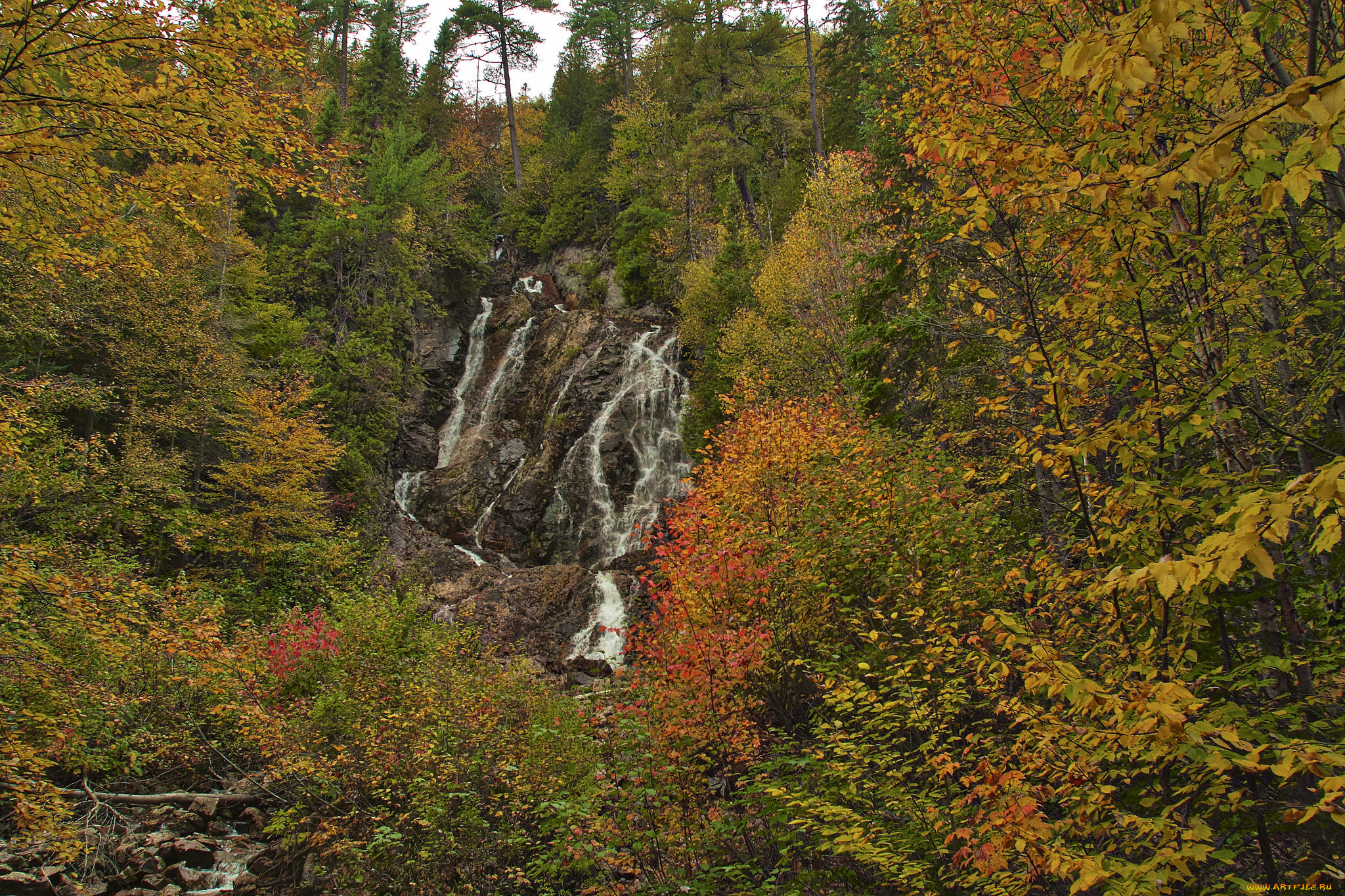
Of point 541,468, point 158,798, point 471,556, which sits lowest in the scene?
point 471,556

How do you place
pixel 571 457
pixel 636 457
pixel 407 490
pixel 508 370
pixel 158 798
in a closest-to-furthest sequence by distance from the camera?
pixel 158 798 < pixel 636 457 < pixel 571 457 < pixel 407 490 < pixel 508 370

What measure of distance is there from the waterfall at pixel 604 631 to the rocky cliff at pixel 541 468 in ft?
0.12

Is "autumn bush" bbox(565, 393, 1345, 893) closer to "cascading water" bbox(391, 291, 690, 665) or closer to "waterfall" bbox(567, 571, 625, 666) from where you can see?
"waterfall" bbox(567, 571, 625, 666)

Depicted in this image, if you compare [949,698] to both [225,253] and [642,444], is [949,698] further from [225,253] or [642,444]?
[225,253]

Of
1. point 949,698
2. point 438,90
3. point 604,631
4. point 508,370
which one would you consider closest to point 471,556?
point 604,631

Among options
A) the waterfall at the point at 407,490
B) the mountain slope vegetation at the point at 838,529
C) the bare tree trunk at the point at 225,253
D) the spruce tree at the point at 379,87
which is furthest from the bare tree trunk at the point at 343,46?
the waterfall at the point at 407,490

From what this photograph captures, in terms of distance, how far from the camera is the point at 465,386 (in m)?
26.7

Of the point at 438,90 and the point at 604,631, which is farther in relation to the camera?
the point at 438,90

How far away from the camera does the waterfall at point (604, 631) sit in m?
14.7

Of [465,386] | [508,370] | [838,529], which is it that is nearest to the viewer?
[838,529]

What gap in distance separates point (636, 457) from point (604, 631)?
22.7 ft

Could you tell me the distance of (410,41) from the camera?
39656 millimetres

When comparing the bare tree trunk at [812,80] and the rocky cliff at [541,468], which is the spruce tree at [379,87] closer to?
the rocky cliff at [541,468]

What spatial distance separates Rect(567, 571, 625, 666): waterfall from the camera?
14.7 metres
